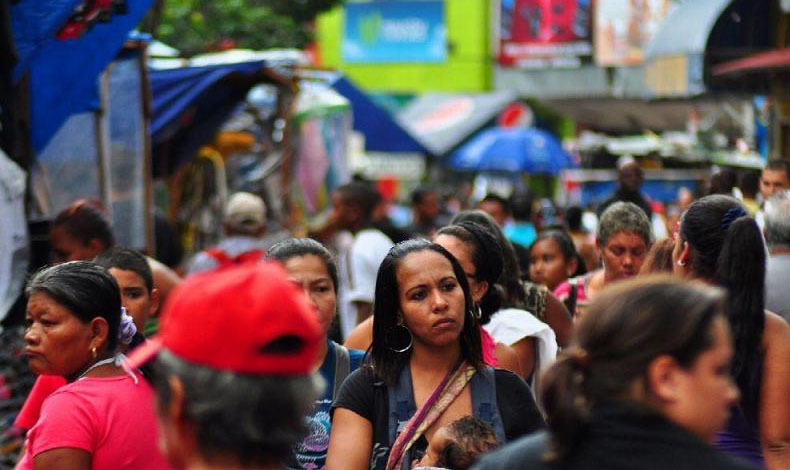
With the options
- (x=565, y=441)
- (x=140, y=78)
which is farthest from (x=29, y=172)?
(x=565, y=441)

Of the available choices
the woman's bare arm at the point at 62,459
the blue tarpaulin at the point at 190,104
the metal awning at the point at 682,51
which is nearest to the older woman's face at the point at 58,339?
the woman's bare arm at the point at 62,459

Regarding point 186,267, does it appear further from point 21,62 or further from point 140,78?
point 21,62

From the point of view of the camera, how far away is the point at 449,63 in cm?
3544

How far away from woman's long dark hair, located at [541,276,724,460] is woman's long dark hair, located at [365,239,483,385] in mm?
1764

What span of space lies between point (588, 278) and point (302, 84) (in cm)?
751

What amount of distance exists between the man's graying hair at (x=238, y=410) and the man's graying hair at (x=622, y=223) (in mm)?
4737

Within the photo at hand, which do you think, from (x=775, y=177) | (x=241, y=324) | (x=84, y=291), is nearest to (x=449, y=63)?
(x=775, y=177)

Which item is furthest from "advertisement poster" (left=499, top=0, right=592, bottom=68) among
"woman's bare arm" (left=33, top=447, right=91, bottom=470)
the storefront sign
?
"woman's bare arm" (left=33, top=447, right=91, bottom=470)

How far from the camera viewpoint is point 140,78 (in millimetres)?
9953

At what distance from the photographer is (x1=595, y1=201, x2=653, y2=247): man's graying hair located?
699 centimetres

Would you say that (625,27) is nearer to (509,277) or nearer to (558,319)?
(558,319)

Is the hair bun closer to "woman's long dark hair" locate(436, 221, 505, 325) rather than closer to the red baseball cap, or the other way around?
"woman's long dark hair" locate(436, 221, 505, 325)

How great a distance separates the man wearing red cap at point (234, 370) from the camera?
2.38 m

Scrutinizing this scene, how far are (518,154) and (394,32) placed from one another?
1341cm
